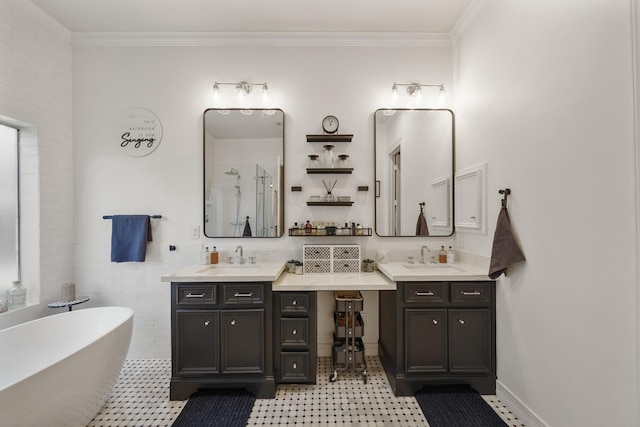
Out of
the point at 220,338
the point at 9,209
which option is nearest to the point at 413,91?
the point at 220,338

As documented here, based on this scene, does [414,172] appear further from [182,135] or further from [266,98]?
[182,135]

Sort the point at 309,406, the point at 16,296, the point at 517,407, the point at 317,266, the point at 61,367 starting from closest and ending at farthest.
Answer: the point at 61,367 < the point at 517,407 < the point at 309,406 < the point at 16,296 < the point at 317,266

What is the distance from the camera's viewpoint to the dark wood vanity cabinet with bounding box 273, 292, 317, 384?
85.9 inches

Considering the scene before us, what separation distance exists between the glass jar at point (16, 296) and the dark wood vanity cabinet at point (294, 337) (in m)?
2.05

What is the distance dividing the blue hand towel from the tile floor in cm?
102

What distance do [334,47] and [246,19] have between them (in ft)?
2.71

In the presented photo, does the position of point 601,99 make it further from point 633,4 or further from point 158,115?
point 158,115

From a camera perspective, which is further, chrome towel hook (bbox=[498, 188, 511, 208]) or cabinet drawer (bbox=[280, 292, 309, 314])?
cabinet drawer (bbox=[280, 292, 309, 314])

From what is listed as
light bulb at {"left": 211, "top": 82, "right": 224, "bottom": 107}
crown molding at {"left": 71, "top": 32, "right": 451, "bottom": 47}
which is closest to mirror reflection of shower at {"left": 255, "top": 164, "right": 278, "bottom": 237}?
light bulb at {"left": 211, "top": 82, "right": 224, "bottom": 107}

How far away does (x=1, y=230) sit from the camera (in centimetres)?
231

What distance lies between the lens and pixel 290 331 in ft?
7.17

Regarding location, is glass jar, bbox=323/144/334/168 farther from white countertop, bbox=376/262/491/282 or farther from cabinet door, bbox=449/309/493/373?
cabinet door, bbox=449/309/493/373

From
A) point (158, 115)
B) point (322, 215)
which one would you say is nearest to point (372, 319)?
point (322, 215)

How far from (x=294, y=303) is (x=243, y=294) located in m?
0.39
